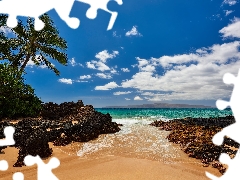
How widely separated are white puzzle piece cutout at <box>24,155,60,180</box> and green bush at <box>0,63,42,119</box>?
7.39 metres

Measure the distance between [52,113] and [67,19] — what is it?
8672mm

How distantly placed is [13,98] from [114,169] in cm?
928

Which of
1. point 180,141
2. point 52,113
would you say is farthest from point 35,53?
point 180,141

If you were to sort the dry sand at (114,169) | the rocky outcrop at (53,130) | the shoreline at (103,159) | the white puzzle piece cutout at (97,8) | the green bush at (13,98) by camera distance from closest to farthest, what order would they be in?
the dry sand at (114,169)
the shoreline at (103,159)
the white puzzle piece cutout at (97,8)
the rocky outcrop at (53,130)
the green bush at (13,98)

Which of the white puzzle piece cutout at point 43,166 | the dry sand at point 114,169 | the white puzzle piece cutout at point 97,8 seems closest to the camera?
the white puzzle piece cutout at point 43,166

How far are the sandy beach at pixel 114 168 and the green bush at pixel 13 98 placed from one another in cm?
652

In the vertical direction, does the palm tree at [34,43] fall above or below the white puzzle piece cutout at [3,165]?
above

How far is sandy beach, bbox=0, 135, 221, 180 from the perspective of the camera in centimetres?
370

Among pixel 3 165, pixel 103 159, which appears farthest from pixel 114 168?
pixel 3 165

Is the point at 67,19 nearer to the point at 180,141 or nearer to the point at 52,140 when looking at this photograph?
the point at 52,140

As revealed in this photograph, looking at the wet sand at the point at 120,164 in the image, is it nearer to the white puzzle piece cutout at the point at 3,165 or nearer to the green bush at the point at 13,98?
the white puzzle piece cutout at the point at 3,165

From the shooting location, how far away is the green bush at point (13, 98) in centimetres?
1113
